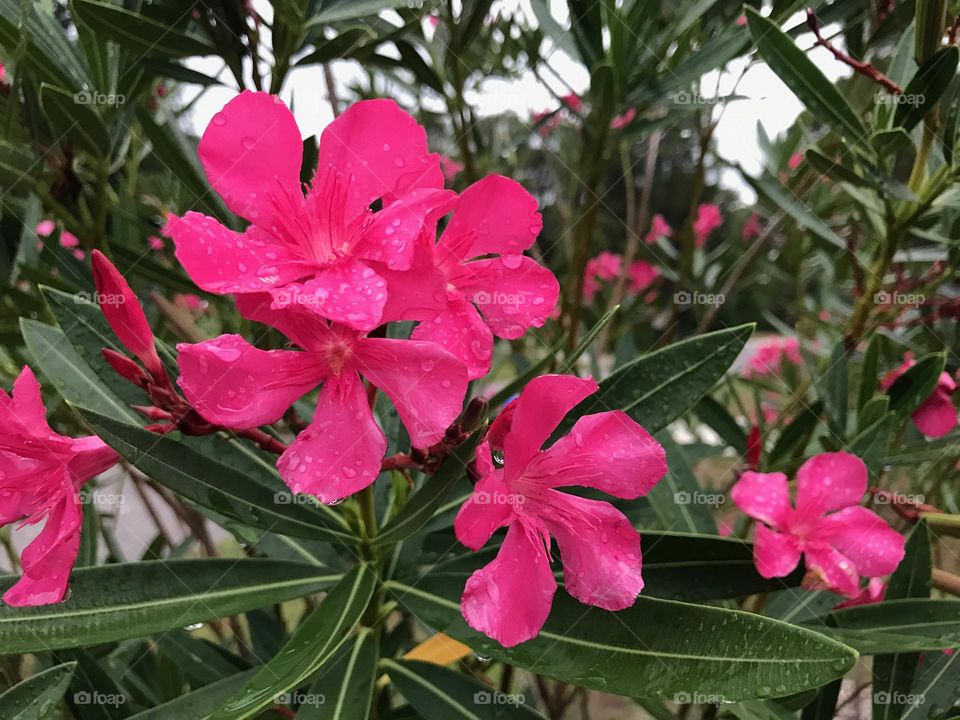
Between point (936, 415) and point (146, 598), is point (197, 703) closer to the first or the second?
point (146, 598)

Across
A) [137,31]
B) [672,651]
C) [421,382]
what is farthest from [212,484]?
[137,31]

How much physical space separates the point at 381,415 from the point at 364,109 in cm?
45

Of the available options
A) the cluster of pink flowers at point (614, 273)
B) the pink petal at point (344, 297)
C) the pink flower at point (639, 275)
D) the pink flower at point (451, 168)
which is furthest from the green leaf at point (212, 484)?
the pink flower at point (639, 275)

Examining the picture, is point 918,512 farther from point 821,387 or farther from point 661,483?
point 661,483

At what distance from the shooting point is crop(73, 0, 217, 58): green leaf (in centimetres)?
79

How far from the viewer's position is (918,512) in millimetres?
981

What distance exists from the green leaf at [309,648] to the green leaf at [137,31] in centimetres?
71

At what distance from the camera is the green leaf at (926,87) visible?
2.80ft

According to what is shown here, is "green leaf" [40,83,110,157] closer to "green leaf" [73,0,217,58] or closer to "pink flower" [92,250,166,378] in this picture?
"green leaf" [73,0,217,58]

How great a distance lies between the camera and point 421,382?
0.57m

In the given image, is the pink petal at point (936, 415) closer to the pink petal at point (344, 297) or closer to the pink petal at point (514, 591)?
the pink petal at point (514, 591)

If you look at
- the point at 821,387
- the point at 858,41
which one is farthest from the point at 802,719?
the point at 858,41

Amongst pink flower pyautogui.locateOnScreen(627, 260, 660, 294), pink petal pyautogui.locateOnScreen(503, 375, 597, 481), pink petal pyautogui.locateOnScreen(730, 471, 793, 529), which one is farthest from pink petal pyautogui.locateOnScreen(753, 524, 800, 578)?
pink flower pyautogui.locateOnScreen(627, 260, 660, 294)

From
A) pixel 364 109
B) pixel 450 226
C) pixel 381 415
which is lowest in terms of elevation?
pixel 381 415
